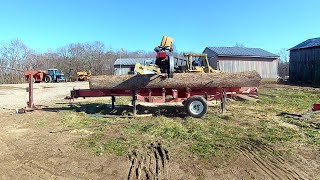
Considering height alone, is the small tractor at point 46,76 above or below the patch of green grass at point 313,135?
above

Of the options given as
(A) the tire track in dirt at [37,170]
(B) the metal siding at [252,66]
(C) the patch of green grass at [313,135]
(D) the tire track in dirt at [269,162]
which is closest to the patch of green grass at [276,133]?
(C) the patch of green grass at [313,135]

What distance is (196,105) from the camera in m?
11.4

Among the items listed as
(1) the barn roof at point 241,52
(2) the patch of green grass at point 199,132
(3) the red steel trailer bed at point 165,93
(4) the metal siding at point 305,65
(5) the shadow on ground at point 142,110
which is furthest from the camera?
(1) the barn roof at point 241,52

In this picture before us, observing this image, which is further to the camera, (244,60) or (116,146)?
(244,60)

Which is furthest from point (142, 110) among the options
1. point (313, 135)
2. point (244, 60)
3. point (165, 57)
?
point (244, 60)

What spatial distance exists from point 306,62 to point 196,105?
26.8m

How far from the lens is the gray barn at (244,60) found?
44031 millimetres

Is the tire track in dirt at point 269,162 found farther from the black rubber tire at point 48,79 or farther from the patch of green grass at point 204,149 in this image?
the black rubber tire at point 48,79

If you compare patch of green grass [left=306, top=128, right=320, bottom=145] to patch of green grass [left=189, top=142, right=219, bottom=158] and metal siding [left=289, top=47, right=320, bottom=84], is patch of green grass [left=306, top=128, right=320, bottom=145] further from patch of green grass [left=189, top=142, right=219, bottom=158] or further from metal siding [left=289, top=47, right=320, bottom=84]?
metal siding [left=289, top=47, right=320, bottom=84]

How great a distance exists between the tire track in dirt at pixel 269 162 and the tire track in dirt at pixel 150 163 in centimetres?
164

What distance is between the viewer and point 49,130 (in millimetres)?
9281

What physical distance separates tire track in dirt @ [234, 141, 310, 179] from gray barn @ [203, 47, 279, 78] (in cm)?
3637

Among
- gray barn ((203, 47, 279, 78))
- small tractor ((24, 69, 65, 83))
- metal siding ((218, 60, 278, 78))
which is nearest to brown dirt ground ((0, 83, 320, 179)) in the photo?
gray barn ((203, 47, 279, 78))

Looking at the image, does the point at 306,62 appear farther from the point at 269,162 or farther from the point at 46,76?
the point at 46,76
